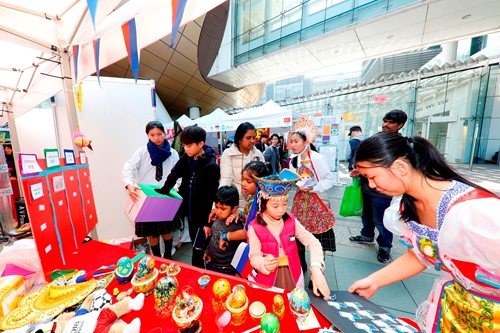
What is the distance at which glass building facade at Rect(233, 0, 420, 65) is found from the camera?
6136 mm

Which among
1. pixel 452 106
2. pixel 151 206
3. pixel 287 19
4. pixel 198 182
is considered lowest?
pixel 151 206

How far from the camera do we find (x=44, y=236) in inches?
42.8

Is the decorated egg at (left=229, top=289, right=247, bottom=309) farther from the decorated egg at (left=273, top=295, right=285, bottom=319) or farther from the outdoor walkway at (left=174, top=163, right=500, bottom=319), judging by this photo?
the outdoor walkway at (left=174, top=163, right=500, bottom=319)

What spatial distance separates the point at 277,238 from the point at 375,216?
73.4 inches

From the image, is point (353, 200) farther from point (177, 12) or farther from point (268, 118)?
point (268, 118)

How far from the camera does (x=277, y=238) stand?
1.27 metres

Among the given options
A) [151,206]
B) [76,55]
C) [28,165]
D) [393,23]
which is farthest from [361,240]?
[393,23]

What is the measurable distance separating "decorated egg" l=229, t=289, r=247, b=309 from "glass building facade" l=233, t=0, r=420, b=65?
25.6 ft

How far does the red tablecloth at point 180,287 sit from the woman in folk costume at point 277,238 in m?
Answer: 0.20

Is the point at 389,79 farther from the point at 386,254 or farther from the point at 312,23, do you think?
the point at 386,254

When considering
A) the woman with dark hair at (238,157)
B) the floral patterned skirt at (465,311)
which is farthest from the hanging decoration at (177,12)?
the floral patterned skirt at (465,311)

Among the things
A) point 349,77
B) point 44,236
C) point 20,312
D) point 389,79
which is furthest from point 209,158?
point 349,77

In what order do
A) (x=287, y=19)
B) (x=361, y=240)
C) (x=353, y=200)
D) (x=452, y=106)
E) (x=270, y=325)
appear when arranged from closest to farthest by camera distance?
1. (x=270, y=325)
2. (x=353, y=200)
3. (x=361, y=240)
4. (x=287, y=19)
5. (x=452, y=106)

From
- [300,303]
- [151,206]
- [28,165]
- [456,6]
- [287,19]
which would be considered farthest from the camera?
[287,19]
